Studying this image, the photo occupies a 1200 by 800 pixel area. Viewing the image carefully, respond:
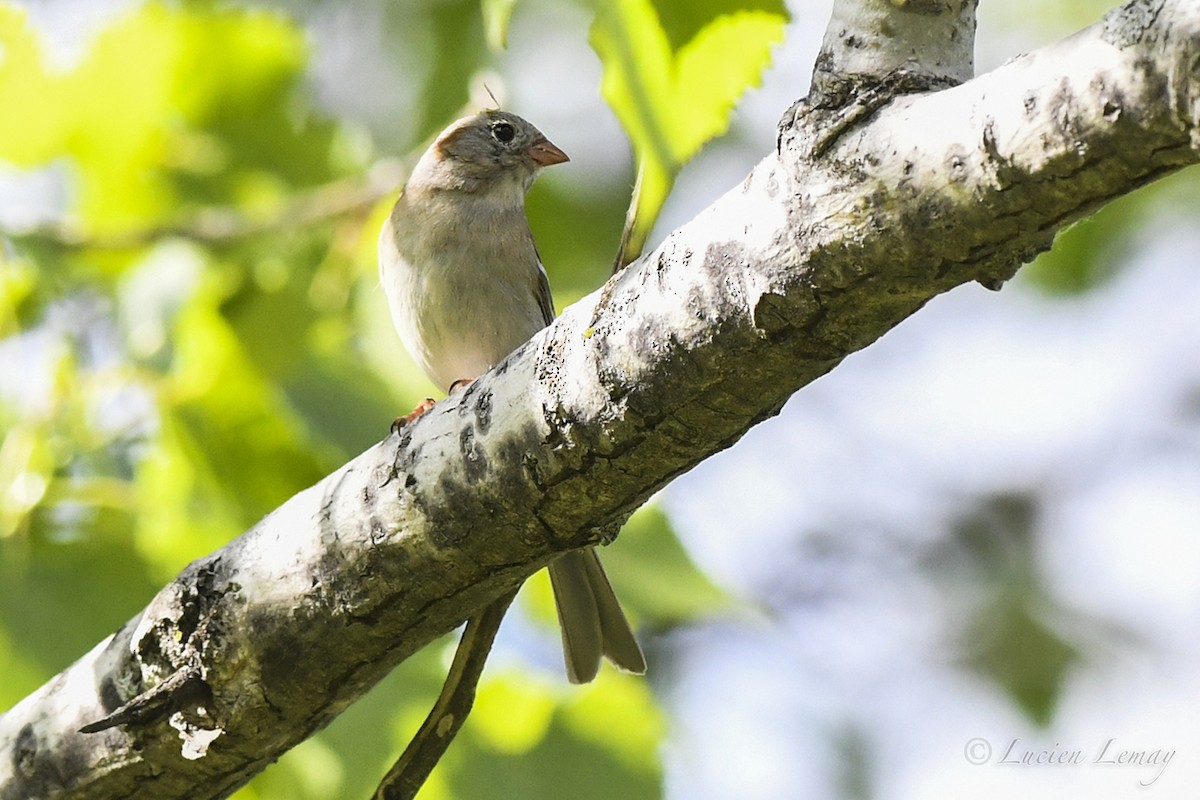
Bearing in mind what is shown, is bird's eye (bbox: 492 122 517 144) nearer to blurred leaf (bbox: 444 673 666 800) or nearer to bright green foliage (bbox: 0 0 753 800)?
bright green foliage (bbox: 0 0 753 800)

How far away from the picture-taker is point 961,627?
7.37 meters

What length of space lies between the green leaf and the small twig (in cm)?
91

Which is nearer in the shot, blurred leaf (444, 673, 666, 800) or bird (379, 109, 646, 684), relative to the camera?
blurred leaf (444, 673, 666, 800)

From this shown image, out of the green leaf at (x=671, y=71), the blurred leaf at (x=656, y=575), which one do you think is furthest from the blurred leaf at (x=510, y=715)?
the green leaf at (x=671, y=71)

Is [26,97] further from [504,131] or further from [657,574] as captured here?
[657,574]

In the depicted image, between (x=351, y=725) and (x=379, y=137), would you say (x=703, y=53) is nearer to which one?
(x=351, y=725)

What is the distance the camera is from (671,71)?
1975mm

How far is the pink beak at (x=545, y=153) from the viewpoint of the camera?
5.23 meters

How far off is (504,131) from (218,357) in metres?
1.92

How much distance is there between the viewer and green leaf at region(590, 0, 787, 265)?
187 cm

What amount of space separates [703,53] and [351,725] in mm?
1739

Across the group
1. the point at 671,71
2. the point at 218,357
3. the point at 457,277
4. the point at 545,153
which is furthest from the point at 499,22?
the point at 545,153

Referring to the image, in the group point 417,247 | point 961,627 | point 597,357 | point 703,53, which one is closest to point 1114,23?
point 703,53

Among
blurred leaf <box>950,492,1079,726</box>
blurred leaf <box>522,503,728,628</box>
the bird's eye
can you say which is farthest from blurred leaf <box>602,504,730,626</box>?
blurred leaf <box>950,492,1079,726</box>
